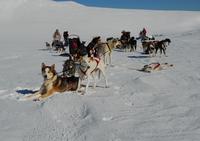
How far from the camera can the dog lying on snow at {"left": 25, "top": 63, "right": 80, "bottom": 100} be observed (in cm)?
893

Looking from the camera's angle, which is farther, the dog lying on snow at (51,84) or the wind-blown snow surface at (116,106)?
the dog lying on snow at (51,84)

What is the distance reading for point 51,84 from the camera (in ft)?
29.8

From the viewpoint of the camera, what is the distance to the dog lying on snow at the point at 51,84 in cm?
893

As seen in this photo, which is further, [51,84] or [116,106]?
[51,84]

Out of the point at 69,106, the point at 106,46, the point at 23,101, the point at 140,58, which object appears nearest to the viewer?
the point at 69,106

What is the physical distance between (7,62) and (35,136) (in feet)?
37.3

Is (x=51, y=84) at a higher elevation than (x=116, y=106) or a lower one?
higher

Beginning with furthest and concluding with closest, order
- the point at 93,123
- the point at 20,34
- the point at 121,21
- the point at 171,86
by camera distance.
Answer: the point at 121,21, the point at 20,34, the point at 171,86, the point at 93,123

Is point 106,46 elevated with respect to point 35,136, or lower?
elevated

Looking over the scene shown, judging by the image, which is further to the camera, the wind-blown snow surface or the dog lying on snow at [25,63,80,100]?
the dog lying on snow at [25,63,80,100]

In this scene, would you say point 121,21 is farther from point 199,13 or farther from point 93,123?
point 93,123

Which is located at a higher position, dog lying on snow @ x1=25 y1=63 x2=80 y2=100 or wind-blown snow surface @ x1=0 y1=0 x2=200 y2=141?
dog lying on snow @ x1=25 y1=63 x2=80 y2=100

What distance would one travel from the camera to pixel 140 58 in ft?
56.3

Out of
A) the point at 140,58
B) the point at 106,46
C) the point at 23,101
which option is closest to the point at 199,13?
the point at 140,58
